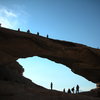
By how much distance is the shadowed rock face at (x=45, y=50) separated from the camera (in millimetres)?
23000

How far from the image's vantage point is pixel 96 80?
33.8m

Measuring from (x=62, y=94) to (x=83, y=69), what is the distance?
6270 mm

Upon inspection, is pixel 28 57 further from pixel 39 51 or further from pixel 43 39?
pixel 43 39

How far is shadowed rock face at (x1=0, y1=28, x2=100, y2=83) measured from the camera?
23.0 metres

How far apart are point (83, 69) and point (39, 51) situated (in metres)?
8.28

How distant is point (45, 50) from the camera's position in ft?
80.9

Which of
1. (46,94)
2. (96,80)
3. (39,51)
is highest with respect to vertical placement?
(39,51)

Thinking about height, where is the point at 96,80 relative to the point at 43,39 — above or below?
below

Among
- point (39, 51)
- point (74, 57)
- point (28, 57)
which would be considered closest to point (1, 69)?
point (28, 57)

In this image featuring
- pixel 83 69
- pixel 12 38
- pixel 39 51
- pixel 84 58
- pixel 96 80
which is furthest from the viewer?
pixel 96 80

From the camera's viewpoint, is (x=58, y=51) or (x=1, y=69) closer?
(x=58, y=51)

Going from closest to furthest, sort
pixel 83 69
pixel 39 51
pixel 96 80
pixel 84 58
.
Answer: pixel 39 51 < pixel 84 58 < pixel 83 69 < pixel 96 80

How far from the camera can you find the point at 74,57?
85.7 feet

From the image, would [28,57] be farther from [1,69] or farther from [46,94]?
[1,69]
